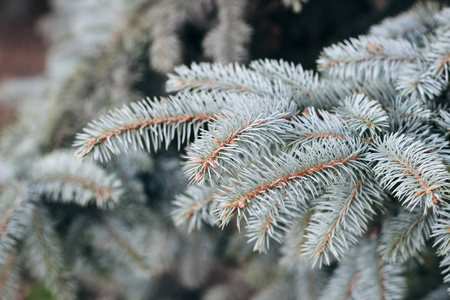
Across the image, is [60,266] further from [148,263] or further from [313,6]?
[313,6]

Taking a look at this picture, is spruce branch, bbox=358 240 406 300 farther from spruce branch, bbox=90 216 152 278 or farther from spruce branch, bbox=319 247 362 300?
spruce branch, bbox=90 216 152 278

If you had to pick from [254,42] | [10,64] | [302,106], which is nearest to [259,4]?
[254,42]

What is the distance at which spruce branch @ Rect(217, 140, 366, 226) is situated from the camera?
647 millimetres

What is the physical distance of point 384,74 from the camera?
930mm

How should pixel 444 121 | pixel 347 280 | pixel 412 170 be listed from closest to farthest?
pixel 412 170 → pixel 444 121 → pixel 347 280

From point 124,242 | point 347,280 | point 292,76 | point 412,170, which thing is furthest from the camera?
point 124,242

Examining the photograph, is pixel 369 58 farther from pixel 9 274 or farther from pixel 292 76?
pixel 9 274

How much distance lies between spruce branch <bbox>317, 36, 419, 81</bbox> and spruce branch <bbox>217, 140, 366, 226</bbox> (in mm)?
263

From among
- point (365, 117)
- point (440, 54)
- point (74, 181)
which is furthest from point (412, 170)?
point (74, 181)

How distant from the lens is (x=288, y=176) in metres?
0.67

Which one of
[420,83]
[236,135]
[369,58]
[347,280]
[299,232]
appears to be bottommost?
[347,280]

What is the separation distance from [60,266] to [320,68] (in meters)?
0.89

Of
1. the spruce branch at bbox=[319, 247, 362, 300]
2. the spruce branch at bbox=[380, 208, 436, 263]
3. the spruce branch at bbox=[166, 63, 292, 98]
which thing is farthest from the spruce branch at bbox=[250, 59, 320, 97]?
the spruce branch at bbox=[319, 247, 362, 300]

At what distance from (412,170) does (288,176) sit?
0.70 ft
